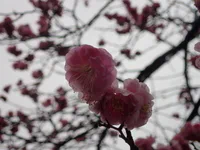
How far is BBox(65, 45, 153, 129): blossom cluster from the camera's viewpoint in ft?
4.25

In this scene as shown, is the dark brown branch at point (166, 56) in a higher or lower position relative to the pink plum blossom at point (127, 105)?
higher

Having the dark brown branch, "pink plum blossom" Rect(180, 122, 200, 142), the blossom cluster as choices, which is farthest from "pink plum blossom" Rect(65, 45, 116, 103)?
the dark brown branch

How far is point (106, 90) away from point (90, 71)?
0.14 metres

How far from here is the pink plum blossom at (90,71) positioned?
Answer: 1293 millimetres

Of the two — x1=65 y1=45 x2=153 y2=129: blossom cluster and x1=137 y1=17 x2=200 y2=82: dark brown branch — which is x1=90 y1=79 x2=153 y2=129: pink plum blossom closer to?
x1=65 y1=45 x2=153 y2=129: blossom cluster

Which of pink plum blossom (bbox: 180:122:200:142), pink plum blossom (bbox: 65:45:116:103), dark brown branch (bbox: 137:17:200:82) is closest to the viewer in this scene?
pink plum blossom (bbox: 65:45:116:103)

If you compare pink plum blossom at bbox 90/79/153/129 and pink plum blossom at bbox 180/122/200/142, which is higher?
pink plum blossom at bbox 90/79/153/129

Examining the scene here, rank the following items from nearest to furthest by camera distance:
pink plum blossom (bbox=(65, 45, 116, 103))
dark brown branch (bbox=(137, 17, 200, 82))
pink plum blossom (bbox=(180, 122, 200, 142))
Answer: pink plum blossom (bbox=(65, 45, 116, 103)) < pink plum blossom (bbox=(180, 122, 200, 142)) < dark brown branch (bbox=(137, 17, 200, 82))

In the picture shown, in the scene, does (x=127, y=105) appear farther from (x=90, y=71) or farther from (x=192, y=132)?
(x=192, y=132)

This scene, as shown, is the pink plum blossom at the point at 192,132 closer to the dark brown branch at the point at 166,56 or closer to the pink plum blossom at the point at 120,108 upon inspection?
A: the pink plum blossom at the point at 120,108

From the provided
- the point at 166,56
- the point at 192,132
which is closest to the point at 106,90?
the point at 192,132

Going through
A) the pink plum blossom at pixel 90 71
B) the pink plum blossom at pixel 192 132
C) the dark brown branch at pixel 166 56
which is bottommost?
the pink plum blossom at pixel 192 132

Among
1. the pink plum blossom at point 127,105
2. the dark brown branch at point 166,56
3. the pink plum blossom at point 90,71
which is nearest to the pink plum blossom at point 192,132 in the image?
Answer: the pink plum blossom at point 127,105

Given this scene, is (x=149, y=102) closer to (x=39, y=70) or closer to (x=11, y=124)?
(x=11, y=124)
